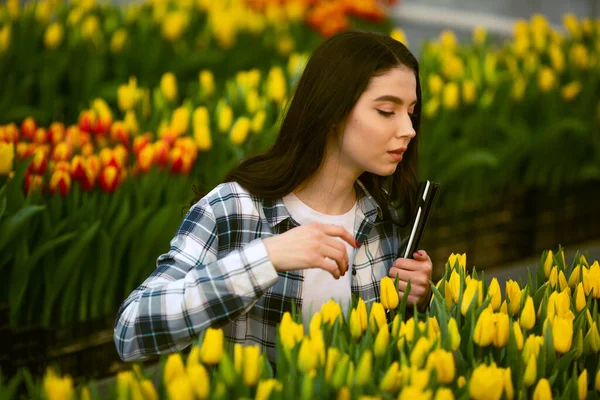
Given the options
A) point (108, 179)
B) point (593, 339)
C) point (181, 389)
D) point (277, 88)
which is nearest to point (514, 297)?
point (593, 339)

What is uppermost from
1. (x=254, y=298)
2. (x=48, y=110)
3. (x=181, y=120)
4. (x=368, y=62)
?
(x=48, y=110)

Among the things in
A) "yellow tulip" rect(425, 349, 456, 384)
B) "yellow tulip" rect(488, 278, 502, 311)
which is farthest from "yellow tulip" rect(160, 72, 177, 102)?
"yellow tulip" rect(425, 349, 456, 384)

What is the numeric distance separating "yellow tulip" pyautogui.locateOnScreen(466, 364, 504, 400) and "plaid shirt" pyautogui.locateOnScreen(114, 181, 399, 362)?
35 cm

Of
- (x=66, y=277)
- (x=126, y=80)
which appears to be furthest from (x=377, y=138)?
(x=126, y=80)

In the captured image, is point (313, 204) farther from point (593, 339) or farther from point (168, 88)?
point (168, 88)

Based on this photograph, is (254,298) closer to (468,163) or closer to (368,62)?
(368,62)

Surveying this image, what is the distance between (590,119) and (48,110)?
7.94 ft

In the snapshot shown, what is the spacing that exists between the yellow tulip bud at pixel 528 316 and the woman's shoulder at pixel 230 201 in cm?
52

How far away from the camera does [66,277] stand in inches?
91.4

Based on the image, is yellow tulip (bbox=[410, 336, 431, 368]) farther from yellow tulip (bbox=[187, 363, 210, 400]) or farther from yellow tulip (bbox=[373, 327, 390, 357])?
yellow tulip (bbox=[187, 363, 210, 400])

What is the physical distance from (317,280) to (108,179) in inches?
37.1

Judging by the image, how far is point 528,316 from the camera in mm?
1497

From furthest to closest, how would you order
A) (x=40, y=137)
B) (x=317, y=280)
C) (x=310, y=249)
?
(x=40, y=137), (x=317, y=280), (x=310, y=249)

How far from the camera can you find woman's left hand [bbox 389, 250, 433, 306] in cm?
163
